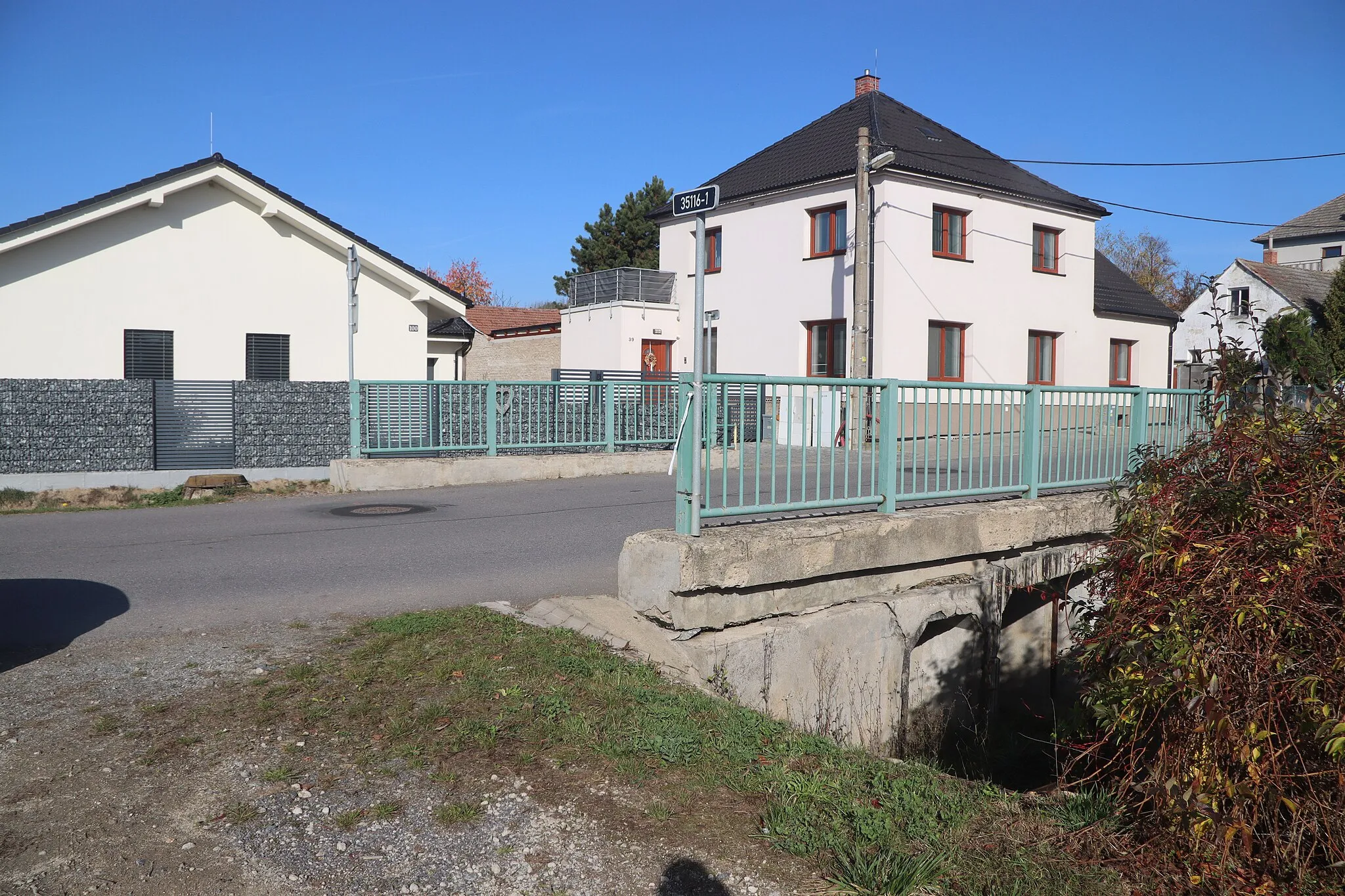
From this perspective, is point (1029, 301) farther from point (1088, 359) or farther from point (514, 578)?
point (514, 578)

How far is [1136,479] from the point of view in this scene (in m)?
5.12

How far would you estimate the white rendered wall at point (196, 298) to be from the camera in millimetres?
17578

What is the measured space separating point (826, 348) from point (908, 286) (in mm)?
2524

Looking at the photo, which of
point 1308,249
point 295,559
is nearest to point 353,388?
point 295,559

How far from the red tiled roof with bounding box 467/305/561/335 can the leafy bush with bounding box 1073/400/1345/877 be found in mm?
35992

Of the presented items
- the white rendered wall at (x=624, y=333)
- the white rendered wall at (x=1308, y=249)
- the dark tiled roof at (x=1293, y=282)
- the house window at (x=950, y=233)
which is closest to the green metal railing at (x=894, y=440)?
the house window at (x=950, y=233)

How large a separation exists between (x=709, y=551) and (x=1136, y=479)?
254 centimetres

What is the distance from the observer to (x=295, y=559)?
8891mm

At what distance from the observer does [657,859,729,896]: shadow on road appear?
3510 millimetres

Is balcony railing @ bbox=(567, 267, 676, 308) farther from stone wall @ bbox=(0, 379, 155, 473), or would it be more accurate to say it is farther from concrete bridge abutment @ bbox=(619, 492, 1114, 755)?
concrete bridge abutment @ bbox=(619, 492, 1114, 755)

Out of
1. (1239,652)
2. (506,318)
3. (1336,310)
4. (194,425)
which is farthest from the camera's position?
(506,318)

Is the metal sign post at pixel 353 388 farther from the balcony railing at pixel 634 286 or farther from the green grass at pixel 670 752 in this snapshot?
the balcony railing at pixel 634 286

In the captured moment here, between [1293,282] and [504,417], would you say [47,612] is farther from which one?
[1293,282]

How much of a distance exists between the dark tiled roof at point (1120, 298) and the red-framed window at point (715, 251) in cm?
1095
